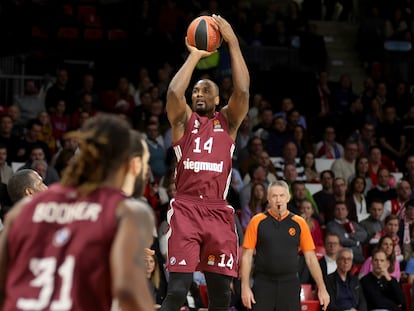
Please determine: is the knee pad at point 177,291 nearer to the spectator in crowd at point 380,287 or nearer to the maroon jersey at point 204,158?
the maroon jersey at point 204,158

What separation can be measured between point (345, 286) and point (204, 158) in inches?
197

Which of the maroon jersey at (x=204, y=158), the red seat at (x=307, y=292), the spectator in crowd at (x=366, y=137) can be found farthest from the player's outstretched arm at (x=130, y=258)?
the spectator in crowd at (x=366, y=137)

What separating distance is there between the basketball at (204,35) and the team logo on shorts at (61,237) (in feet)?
13.4

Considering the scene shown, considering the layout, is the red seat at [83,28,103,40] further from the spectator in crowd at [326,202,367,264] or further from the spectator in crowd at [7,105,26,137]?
the spectator in crowd at [326,202,367,264]

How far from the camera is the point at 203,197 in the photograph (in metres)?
7.56

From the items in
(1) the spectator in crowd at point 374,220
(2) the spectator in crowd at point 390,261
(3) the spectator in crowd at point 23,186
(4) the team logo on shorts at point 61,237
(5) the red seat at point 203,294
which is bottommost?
(5) the red seat at point 203,294

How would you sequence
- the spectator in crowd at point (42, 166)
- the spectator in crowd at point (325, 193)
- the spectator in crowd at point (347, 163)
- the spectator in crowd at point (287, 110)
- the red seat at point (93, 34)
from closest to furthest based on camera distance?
the spectator in crowd at point (42, 166), the spectator in crowd at point (325, 193), the spectator in crowd at point (347, 163), the spectator in crowd at point (287, 110), the red seat at point (93, 34)

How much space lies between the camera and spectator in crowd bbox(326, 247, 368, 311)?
11.9 metres

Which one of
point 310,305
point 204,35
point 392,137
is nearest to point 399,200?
point 392,137

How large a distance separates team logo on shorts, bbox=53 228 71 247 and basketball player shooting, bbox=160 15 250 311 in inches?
149

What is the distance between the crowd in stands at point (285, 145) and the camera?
12.6 metres

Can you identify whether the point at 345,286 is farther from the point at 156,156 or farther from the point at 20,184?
the point at 20,184

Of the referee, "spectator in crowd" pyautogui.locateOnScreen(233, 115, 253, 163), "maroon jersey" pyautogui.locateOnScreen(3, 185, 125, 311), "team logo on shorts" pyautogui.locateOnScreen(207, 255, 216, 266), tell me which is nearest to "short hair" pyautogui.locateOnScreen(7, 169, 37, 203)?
"team logo on shorts" pyautogui.locateOnScreen(207, 255, 216, 266)

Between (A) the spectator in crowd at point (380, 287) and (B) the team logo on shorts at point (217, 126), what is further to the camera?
(A) the spectator in crowd at point (380, 287)
